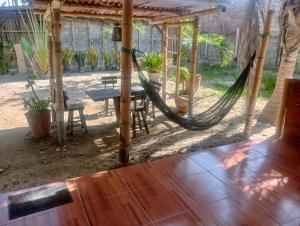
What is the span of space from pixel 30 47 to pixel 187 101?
19.3ft

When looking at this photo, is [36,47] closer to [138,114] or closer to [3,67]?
[3,67]

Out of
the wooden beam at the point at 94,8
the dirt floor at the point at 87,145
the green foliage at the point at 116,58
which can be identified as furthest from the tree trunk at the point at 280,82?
the green foliage at the point at 116,58

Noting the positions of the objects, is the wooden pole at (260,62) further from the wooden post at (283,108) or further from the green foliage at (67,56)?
the green foliage at (67,56)

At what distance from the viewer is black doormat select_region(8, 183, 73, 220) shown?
5.42ft

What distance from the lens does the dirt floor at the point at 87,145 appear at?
2.65 meters

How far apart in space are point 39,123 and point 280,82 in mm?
3502

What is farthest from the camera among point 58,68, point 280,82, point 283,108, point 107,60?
point 107,60

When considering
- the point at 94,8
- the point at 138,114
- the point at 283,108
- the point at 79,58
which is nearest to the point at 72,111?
the point at 138,114

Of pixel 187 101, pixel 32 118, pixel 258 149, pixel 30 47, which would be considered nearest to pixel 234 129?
pixel 187 101

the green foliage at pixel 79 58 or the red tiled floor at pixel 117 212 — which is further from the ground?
the green foliage at pixel 79 58

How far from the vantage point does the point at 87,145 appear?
3320mm

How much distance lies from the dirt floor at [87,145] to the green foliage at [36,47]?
3138 mm

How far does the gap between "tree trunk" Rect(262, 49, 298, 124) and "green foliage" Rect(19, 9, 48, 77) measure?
6.41 metres

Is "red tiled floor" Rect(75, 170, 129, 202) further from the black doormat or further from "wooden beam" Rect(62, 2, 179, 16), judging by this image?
"wooden beam" Rect(62, 2, 179, 16)
